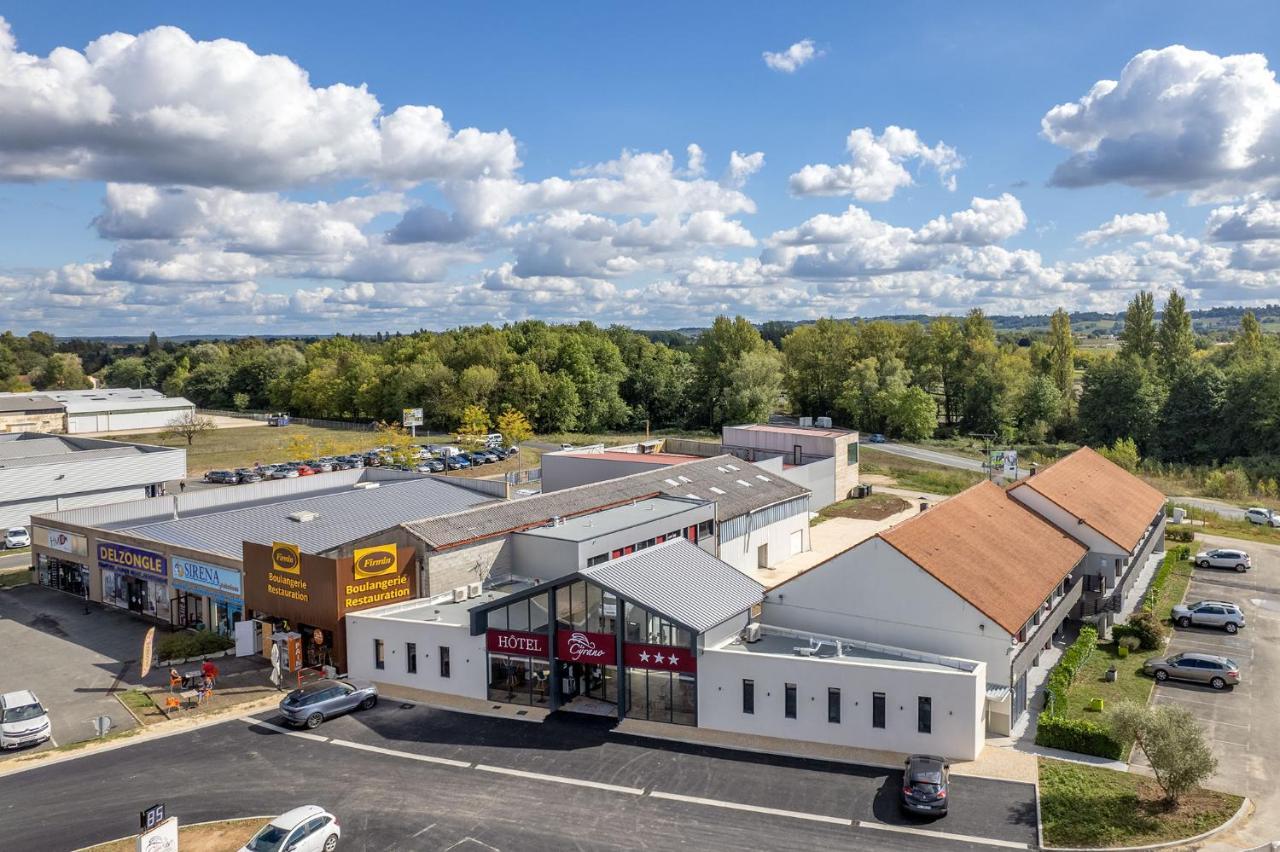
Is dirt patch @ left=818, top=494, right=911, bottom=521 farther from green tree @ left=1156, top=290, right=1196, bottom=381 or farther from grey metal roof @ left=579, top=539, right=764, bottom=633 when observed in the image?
green tree @ left=1156, top=290, right=1196, bottom=381

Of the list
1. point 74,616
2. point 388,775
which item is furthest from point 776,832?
point 74,616

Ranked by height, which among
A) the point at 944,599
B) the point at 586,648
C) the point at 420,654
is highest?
the point at 944,599

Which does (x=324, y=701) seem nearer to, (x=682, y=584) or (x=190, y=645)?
(x=190, y=645)

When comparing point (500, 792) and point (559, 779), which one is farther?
point (559, 779)

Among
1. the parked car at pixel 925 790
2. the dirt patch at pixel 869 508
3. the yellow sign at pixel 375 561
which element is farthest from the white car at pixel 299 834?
the dirt patch at pixel 869 508

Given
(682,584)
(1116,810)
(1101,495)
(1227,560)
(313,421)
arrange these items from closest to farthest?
(1116,810) < (682,584) < (1101,495) < (1227,560) < (313,421)

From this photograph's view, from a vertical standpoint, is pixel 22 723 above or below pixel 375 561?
below

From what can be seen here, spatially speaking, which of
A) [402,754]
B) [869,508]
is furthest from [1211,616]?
[402,754]
